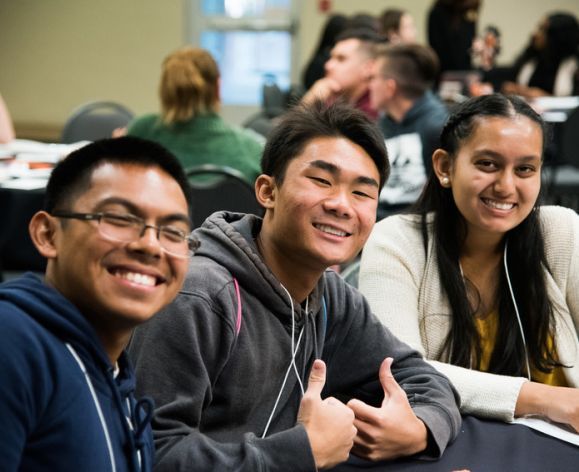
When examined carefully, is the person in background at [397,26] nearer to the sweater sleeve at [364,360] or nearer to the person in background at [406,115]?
the person in background at [406,115]

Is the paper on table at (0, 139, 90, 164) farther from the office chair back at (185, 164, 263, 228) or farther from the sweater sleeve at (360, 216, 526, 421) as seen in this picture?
the sweater sleeve at (360, 216, 526, 421)

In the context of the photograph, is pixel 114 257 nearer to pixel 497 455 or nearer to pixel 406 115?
pixel 497 455

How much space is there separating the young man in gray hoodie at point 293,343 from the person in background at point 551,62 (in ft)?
17.8

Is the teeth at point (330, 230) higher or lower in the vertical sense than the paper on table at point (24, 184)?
higher

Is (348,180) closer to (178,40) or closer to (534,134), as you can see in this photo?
(534,134)

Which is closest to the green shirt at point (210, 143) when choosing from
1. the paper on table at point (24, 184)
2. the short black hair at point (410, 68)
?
the paper on table at point (24, 184)

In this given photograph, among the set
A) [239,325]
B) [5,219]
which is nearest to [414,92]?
[5,219]

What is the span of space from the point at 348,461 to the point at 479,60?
6.27 meters

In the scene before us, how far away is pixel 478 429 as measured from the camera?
162cm

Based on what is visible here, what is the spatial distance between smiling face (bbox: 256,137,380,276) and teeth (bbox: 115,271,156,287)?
435 millimetres

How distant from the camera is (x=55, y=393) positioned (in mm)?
995

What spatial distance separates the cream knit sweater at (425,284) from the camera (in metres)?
1.88

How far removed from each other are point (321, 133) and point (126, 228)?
549mm

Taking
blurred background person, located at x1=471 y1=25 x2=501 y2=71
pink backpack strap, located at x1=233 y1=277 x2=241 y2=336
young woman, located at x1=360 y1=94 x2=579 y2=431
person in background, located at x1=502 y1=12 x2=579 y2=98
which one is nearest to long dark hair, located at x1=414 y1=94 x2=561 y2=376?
young woman, located at x1=360 y1=94 x2=579 y2=431
